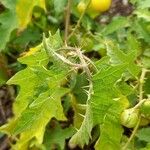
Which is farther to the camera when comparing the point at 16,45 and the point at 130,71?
the point at 16,45

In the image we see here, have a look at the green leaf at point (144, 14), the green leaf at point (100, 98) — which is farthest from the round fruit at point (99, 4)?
the green leaf at point (100, 98)

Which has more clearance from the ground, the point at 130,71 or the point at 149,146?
the point at 130,71

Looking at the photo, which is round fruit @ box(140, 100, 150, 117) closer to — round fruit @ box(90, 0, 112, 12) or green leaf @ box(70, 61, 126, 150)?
green leaf @ box(70, 61, 126, 150)

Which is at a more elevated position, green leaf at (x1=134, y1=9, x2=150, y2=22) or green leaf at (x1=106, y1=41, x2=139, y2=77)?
green leaf at (x1=106, y1=41, x2=139, y2=77)

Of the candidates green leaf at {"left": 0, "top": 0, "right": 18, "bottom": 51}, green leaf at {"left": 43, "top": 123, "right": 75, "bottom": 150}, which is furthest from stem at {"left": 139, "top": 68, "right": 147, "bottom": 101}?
green leaf at {"left": 0, "top": 0, "right": 18, "bottom": 51}

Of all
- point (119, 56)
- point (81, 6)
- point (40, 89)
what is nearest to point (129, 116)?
point (119, 56)

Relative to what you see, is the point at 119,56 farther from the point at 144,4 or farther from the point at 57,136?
the point at 57,136

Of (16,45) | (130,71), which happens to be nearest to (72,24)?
(16,45)

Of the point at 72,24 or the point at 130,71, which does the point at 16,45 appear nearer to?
the point at 72,24
